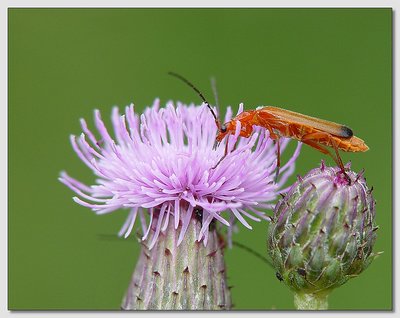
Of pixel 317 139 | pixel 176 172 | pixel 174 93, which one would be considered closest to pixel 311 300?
pixel 317 139

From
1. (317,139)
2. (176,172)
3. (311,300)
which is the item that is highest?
(317,139)

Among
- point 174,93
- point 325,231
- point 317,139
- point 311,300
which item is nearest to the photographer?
point 325,231

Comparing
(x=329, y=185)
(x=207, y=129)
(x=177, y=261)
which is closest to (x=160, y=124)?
(x=207, y=129)

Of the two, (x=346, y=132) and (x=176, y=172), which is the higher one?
(x=346, y=132)

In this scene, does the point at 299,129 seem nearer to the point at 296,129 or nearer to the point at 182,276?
the point at 296,129

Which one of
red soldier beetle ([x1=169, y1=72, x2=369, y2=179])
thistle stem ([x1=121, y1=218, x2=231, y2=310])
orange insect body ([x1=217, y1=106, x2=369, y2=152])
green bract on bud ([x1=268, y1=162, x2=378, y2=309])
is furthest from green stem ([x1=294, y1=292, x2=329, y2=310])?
orange insect body ([x1=217, y1=106, x2=369, y2=152])

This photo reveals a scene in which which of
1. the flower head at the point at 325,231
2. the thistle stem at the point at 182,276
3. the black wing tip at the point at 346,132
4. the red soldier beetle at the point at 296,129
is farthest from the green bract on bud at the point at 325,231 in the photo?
the thistle stem at the point at 182,276

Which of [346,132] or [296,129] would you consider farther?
[296,129]
